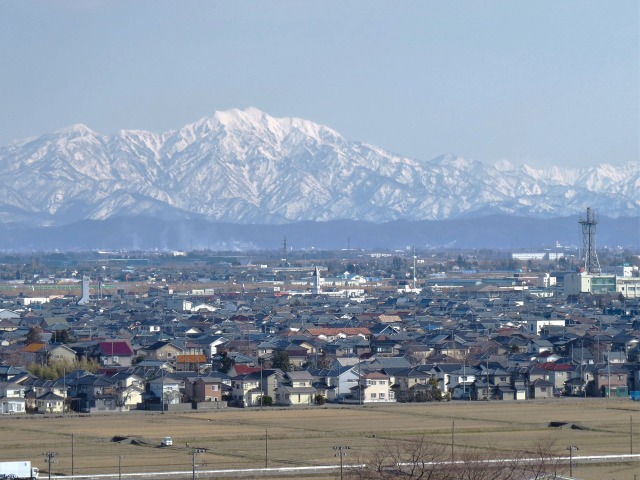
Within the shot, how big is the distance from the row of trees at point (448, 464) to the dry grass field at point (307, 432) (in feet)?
1.09

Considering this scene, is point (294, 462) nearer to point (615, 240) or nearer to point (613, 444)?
point (613, 444)

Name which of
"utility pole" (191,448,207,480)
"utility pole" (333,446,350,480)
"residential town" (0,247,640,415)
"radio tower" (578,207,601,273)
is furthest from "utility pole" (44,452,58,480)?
"radio tower" (578,207,601,273)

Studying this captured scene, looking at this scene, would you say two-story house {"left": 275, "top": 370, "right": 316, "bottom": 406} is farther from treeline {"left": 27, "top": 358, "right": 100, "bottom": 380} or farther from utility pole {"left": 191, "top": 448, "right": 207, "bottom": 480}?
utility pole {"left": 191, "top": 448, "right": 207, "bottom": 480}

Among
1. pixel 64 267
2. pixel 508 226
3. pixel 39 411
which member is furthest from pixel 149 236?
pixel 39 411

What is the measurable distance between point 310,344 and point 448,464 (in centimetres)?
2058

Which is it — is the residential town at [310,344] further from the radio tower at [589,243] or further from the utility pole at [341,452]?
the utility pole at [341,452]

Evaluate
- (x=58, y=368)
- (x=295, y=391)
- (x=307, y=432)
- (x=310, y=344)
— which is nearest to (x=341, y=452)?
(x=307, y=432)

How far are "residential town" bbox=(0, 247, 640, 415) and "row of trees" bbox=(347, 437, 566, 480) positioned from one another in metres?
7.61

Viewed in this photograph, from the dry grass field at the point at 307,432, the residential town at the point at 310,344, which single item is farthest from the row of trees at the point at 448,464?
the residential town at the point at 310,344

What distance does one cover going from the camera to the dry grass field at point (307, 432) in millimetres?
18922

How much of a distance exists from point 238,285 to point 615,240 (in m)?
108

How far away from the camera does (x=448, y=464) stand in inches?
636

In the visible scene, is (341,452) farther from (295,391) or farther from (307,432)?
(295,391)

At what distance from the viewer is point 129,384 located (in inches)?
1071
